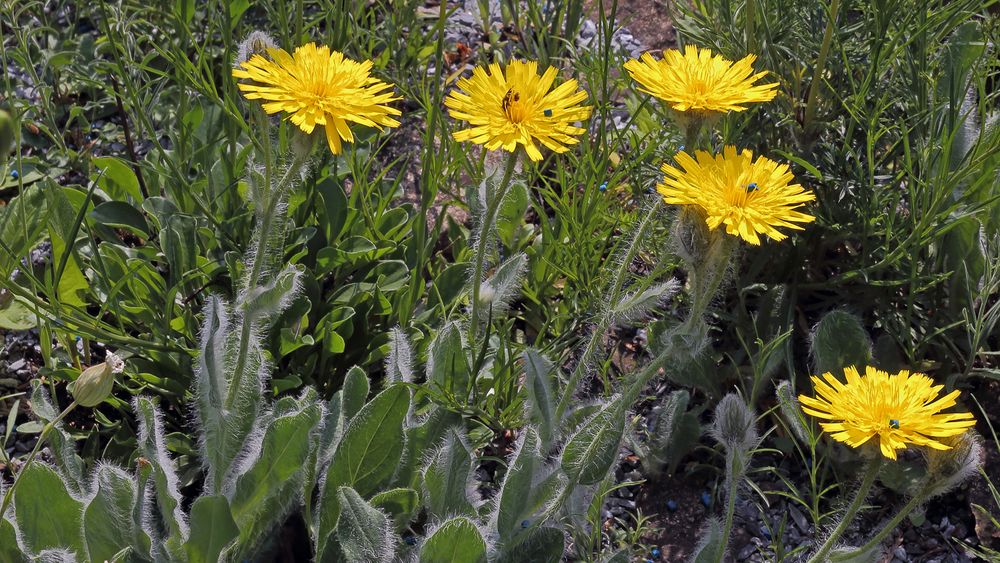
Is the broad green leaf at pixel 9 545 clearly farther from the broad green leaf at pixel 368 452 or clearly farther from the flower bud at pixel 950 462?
the flower bud at pixel 950 462

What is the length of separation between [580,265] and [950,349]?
41.3 inches

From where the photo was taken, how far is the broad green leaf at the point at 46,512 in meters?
2.06

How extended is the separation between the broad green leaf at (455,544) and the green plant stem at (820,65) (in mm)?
1444

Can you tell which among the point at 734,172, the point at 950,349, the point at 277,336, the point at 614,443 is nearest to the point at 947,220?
the point at 950,349

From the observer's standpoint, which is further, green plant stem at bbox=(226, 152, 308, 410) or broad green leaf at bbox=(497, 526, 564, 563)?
broad green leaf at bbox=(497, 526, 564, 563)

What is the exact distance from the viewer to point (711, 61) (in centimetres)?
205

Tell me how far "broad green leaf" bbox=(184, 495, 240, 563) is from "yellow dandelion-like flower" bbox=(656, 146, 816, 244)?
1062 millimetres

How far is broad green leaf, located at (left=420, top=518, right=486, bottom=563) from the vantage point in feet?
6.34

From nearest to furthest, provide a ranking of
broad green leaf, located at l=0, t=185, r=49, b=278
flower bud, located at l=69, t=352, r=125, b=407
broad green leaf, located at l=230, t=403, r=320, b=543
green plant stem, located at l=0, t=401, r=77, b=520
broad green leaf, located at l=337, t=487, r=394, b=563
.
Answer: green plant stem, located at l=0, t=401, r=77, b=520 < flower bud, located at l=69, t=352, r=125, b=407 < broad green leaf, located at l=337, t=487, r=394, b=563 < broad green leaf, located at l=230, t=403, r=320, b=543 < broad green leaf, located at l=0, t=185, r=49, b=278

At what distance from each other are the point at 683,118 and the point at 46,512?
1.58 m

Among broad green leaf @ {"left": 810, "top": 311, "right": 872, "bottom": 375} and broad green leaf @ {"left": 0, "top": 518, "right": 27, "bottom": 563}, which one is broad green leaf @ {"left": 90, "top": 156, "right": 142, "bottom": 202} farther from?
broad green leaf @ {"left": 810, "top": 311, "right": 872, "bottom": 375}

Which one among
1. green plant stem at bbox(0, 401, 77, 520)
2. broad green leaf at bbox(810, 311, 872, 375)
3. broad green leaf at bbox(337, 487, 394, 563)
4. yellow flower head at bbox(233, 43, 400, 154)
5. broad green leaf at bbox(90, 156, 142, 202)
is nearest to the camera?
green plant stem at bbox(0, 401, 77, 520)

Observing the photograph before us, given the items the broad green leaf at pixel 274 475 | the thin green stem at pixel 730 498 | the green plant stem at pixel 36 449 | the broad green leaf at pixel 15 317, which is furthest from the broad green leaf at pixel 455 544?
the broad green leaf at pixel 15 317

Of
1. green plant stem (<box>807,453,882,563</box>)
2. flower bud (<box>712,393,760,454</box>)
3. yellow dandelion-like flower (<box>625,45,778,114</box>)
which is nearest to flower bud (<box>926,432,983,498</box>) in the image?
green plant stem (<box>807,453,882,563</box>)
